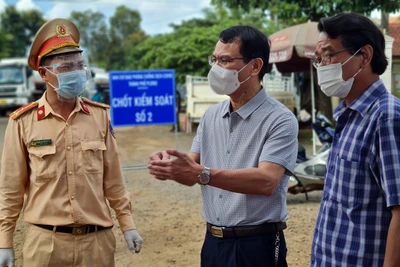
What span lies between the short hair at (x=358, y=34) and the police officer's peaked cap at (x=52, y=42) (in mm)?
1437

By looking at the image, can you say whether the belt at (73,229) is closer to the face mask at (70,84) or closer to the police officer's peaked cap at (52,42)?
the face mask at (70,84)

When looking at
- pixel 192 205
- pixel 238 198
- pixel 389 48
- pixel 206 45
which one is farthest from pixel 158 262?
pixel 206 45

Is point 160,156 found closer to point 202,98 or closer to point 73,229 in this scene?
point 73,229

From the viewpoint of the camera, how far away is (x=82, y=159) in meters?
2.97

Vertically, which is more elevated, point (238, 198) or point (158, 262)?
point (238, 198)

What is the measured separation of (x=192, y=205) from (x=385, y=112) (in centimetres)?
612

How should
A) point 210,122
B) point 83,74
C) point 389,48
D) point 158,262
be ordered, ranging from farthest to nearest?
point 389,48 → point 158,262 → point 83,74 → point 210,122

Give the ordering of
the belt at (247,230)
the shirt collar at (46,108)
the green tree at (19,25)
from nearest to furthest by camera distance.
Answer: the belt at (247,230)
the shirt collar at (46,108)
the green tree at (19,25)

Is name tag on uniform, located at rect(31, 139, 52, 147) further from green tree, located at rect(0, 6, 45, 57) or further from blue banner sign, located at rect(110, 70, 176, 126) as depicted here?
green tree, located at rect(0, 6, 45, 57)

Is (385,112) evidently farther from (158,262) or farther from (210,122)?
(158,262)

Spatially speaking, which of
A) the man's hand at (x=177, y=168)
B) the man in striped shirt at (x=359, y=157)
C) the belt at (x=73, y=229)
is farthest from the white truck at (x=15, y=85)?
the man in striped shirt at (x=359, y=157)

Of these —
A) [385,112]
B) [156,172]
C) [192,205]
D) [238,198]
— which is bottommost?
[192,205]

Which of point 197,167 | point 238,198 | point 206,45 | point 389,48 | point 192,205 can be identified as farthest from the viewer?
point 206,45

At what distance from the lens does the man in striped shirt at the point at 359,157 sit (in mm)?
2043
